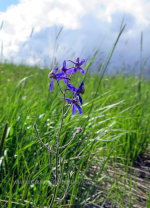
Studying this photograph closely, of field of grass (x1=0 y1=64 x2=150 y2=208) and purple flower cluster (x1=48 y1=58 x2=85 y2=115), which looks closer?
purple flower cluster (x1=48 y1=58 x2=85 y2=115)

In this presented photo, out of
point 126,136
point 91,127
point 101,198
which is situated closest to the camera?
point 101,198

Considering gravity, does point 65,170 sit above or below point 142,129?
below

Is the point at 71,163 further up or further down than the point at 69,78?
further down

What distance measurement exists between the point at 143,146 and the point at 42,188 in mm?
1280

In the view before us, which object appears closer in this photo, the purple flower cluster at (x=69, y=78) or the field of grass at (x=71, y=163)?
the purple flower cluster at (x=69, y=78)

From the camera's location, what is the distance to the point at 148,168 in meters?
2.11

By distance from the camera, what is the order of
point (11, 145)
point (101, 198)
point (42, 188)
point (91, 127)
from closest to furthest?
point (42, 188)
point (101, 198)
point (11, 145)
point (91, 127)

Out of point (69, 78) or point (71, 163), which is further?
point (71, 163)

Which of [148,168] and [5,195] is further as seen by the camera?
[148,168]

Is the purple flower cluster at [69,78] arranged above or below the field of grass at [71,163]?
above

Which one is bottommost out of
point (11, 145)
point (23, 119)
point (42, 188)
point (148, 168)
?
point (148, 168)


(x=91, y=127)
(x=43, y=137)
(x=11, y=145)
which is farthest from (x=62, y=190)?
(x=91, y=127)

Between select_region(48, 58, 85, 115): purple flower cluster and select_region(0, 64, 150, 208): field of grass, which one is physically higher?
select_region(48, 58, 85, 115): purple flower cluster

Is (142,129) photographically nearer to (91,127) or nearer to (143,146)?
(143,146)
